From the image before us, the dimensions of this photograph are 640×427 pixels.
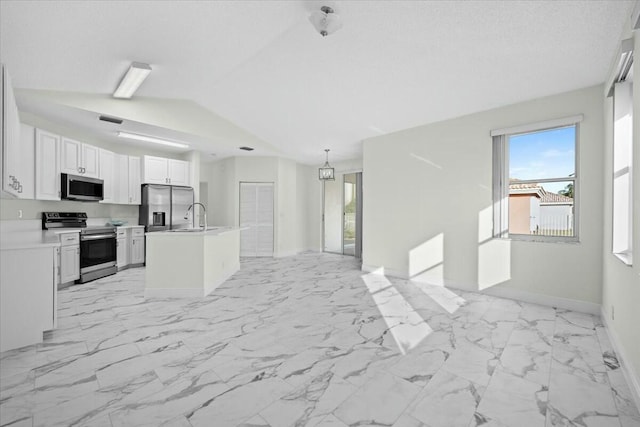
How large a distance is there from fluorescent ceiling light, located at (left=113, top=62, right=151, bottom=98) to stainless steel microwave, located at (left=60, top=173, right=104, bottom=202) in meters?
1.54

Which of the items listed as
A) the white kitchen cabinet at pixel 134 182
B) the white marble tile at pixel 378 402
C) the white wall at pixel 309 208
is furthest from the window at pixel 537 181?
the white kitchen cabinet at pixel 134 182

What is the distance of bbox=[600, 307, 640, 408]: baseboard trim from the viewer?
5.96 ft

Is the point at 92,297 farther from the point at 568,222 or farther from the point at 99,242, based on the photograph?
the point at 568,222

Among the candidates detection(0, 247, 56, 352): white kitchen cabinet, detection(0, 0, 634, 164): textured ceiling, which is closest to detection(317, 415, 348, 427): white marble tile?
detection(0, 247, 56, 352): white kitchen cabinet

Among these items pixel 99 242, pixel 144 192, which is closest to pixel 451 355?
pixel 99 242

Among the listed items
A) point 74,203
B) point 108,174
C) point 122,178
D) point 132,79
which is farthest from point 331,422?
point 122,178

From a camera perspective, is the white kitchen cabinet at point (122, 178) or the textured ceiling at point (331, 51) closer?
the textured ceiling at point (331, 51)

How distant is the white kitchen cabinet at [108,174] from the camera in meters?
5.30

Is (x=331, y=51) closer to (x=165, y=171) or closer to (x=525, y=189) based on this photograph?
(x=525, y=189)

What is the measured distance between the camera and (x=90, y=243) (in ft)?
15.6

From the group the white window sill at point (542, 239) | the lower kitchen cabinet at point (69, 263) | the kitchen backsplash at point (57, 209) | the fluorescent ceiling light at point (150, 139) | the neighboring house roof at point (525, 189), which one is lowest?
the lower kitchen cabinet at point (69, 263)

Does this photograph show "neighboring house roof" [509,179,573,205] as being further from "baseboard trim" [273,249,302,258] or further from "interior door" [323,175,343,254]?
"baseboard trim" [273,249,302,258]

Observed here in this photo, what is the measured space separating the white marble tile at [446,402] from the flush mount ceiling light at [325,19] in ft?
9.12

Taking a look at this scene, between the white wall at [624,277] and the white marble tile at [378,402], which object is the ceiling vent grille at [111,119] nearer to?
the white marble tile at [378,402]
